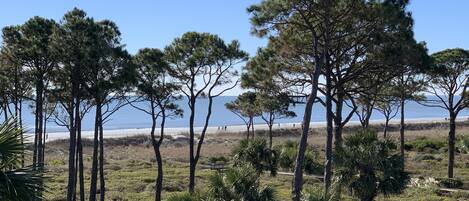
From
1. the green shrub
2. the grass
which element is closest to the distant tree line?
the grass

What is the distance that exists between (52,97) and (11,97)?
7.01 feet

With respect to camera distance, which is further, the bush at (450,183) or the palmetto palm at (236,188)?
the bush at (450,183)

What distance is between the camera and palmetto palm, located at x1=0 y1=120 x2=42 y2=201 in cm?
962

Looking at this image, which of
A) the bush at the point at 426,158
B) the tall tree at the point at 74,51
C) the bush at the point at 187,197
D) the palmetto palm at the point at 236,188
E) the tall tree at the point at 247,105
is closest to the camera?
the bush at the point at 187,197

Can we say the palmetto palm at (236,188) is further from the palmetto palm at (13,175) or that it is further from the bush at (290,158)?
the bush at (290,158)

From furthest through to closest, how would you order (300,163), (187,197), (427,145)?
(427,145) → (300,163) → (187,197)

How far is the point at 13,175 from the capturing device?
9.77 metres

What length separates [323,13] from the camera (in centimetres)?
2025

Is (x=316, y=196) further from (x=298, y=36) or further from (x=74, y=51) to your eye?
(x=74, y=51)

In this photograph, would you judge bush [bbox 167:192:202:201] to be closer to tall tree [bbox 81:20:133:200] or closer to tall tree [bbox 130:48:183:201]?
tall tree [bbox 81:20:133:200]

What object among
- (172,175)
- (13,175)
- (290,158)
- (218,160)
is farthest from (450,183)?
(13,175)

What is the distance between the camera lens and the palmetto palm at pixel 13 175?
31.6 feet

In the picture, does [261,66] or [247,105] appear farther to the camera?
[247,105]

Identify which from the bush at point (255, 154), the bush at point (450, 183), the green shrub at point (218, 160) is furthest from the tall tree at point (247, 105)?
the bush at point (255, 154)
